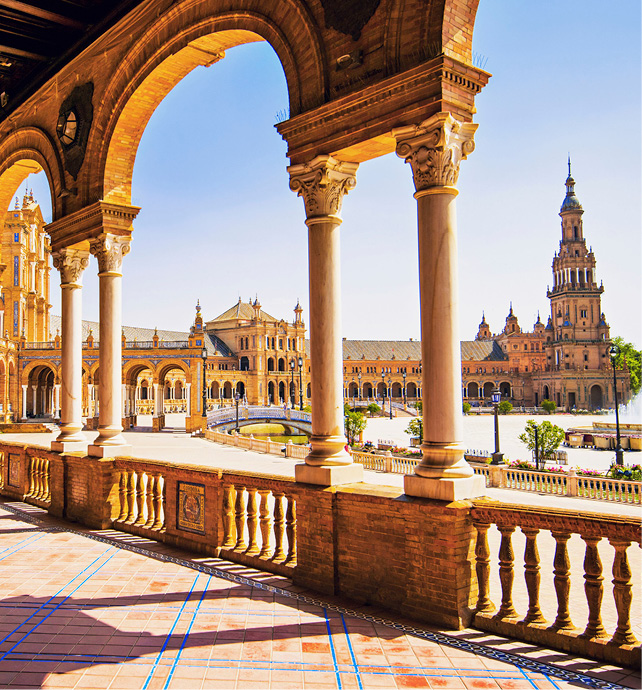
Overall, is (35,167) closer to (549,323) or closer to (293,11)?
(293,11)

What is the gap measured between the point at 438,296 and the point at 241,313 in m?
91.6

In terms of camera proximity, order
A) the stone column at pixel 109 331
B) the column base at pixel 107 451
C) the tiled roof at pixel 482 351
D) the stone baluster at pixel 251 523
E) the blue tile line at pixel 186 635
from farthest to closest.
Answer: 1. the tiled roof at pixel 482 351
2. the stone column at pixel 109 331
3. the column base at pixel 107 451
4. the stone baluster at pixel 251 523
5. the blue tile line at pixel 186 635

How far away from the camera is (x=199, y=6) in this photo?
7570 mm

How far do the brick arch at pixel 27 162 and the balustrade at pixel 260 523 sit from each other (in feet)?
20.5

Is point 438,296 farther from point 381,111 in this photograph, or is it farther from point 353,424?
point 353,424

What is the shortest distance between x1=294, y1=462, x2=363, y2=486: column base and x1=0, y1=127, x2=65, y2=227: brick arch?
6890 millimetres

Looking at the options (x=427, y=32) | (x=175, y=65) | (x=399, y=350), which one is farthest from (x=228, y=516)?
(x=399, y=350)

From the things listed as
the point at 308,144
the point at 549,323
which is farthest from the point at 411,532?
the point at 549,323

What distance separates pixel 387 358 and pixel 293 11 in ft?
326

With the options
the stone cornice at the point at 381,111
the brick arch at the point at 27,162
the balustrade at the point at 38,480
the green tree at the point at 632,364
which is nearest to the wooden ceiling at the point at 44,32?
the brick arch at the point at 27,162

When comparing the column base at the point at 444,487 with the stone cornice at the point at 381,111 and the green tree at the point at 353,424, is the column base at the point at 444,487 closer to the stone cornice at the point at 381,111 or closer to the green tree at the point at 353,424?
the stone cornice at the point at 381,111

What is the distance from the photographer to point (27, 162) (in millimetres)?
11984

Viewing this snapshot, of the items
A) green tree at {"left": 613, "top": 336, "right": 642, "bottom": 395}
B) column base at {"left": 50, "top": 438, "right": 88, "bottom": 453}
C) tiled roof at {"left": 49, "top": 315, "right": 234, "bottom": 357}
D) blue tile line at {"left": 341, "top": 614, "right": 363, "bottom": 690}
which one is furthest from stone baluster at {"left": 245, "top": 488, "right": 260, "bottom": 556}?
green tree at {"left": 613, "top": 336, "right": 642, "bottom": 395}

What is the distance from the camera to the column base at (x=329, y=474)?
5523 mm
